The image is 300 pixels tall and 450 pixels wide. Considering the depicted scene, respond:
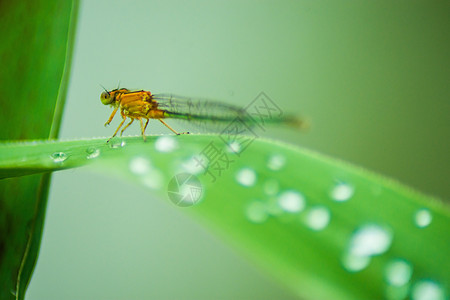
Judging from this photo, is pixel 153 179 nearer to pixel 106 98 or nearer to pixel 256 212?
pixel 256 212

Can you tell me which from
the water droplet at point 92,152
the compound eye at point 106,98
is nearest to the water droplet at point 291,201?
the water droplet at point 92,152

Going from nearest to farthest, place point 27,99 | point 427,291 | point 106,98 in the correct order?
point 427,291
point 27,99
point 106,98

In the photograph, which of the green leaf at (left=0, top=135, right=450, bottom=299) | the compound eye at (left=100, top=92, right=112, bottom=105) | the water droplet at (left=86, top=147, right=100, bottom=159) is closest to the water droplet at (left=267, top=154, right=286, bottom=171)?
the green leaf at (left=0, top=135, right=450, bottom=299)

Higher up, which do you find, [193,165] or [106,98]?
[106,98]

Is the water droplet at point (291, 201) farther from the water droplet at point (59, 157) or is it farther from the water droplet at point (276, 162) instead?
the water droplet at point (59, 157)

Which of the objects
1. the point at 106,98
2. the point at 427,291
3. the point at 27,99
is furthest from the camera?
the point at 106,98

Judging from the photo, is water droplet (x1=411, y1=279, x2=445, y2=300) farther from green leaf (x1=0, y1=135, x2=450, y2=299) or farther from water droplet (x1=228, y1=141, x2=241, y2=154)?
water droplet (x1=228, y1=141, x2=241, y2=154)

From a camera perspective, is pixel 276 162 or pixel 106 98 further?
pixel 106 98

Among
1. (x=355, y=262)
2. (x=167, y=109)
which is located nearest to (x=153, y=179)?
(x=355, y=262)
